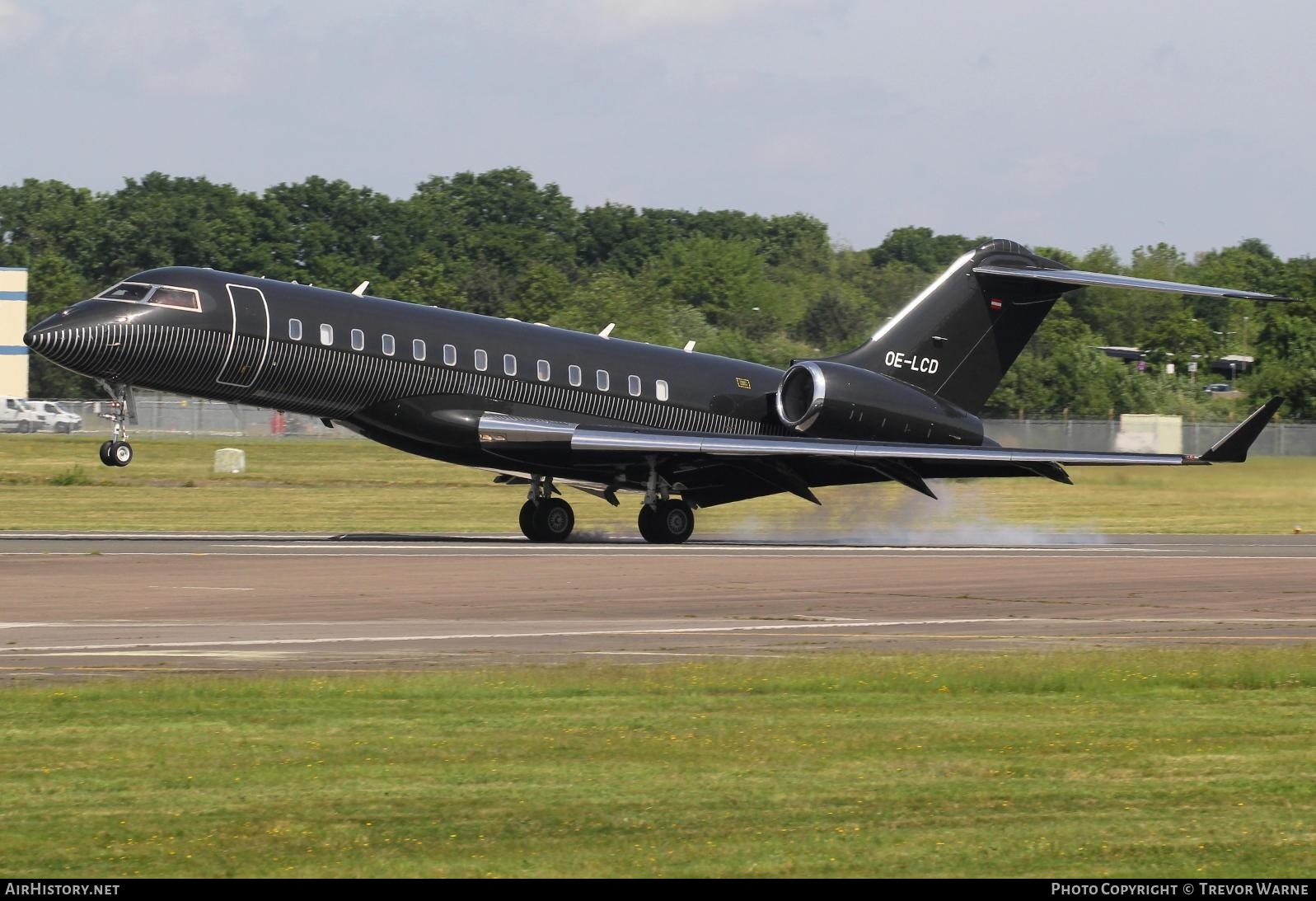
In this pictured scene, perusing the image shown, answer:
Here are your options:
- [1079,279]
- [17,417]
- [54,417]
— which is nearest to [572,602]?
[1079,279]

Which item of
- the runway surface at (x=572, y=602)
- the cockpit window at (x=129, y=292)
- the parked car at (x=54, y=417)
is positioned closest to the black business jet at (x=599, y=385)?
the cockpit window at (x=129, y=292)

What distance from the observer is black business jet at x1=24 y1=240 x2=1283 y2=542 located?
28109 millimetres

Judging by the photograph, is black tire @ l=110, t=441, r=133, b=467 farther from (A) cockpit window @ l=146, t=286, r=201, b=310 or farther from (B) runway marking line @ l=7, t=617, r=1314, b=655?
(B) runway marking line @ l=7, t=617, r=1314, b=655

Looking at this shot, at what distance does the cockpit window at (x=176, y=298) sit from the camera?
91.9 feet

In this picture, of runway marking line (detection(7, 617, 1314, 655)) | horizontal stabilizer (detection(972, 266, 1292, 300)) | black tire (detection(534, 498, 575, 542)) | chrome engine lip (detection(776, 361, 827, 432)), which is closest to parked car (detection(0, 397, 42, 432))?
black tire (detection(534, 498, 575, 542))

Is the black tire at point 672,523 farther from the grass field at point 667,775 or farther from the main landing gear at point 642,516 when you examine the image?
the grass field at point 667,775

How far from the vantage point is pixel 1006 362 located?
3575 cm

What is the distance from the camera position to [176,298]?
28.1 m

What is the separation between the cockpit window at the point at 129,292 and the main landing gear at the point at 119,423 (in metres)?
1.42

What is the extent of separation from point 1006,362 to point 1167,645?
62.7 feet

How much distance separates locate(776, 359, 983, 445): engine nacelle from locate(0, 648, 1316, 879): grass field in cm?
1791

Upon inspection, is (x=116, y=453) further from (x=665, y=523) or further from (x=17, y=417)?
(x=17, y=417)
